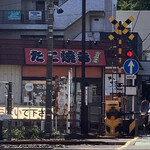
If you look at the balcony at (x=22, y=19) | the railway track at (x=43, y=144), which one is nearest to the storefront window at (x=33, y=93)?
the balcony at (x=22, y=19)

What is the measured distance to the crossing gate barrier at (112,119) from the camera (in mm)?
21000

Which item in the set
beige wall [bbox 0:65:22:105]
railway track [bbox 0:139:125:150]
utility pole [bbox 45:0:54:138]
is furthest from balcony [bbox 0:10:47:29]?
railway track [bbox 0:139:125:150]

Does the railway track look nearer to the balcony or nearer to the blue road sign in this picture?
the blue road sign

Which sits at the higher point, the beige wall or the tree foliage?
the tree foliage

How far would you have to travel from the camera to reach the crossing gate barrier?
21000 millimetres

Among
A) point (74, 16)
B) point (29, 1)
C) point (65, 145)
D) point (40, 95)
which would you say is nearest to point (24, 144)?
point (65, 145)

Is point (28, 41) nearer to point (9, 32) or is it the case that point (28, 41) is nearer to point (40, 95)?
point (40, 95)

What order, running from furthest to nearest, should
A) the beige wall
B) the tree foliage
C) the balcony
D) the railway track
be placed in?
the tree foliage, the balcony, the beige wall, the railway track

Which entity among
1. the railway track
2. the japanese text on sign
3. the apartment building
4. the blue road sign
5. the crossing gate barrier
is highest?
the apartment building

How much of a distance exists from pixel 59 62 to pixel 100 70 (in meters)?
2.60

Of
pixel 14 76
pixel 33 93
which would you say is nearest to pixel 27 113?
pixel 33 93

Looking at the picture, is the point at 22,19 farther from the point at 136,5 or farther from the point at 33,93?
the point at 136,5

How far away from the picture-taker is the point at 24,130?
19.8 metres

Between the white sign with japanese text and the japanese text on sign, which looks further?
the japanese text on sign
